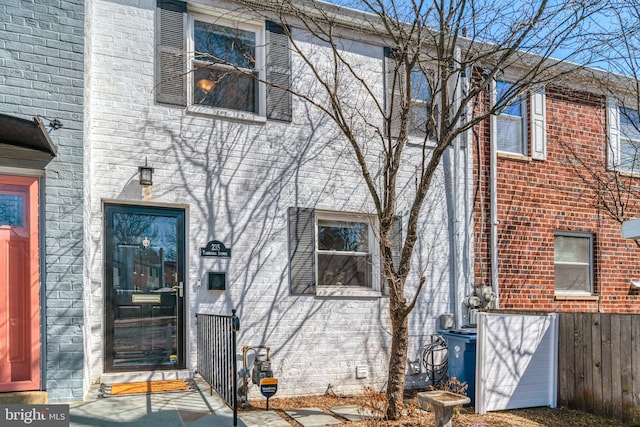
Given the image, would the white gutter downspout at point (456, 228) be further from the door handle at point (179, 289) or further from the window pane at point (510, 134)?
the door handle at point (179, 289)

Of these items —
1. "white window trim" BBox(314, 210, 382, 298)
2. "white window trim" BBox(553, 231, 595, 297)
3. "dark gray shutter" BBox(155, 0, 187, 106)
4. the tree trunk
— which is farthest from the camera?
"white window trim" BBox(553, 231, 595, 297)

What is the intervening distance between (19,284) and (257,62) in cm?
395

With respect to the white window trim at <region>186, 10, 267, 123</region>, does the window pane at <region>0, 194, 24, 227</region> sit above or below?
below

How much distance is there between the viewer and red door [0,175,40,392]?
15.6 feet

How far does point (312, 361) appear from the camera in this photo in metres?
6.66

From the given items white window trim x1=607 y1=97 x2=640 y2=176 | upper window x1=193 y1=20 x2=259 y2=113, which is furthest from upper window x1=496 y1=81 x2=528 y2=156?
upper window x1=193 y1=20 x2=259 y2=113

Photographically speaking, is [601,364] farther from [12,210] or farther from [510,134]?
[12,210]

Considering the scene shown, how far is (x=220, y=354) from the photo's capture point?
4914mm

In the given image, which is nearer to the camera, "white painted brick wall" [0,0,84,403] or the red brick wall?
"white painted brick wall" [0,0,84,403]

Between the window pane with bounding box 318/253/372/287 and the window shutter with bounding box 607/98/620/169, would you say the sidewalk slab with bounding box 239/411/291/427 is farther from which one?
the window shutter with bounding box 607/98/620/169

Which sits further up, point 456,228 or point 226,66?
point 226,66

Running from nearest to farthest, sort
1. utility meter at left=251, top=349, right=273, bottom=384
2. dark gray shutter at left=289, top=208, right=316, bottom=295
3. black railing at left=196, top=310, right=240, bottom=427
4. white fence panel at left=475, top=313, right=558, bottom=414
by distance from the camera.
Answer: black railing at left=196, top=310, right=240, bottom=427, utility meter at left=251, top=349, right=273, bottom=384, white fence panel at left=475, top=313, right=558, bottom=414, dark gray shutter at left=289, top=208, right=316, bottom=295

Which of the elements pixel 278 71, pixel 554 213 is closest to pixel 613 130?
pixel 554 213

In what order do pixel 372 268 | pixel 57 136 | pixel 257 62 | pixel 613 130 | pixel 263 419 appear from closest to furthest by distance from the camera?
pixel 57 136 < pixel 263 419 < pixel 257 62 < pixel 372 268 < pixel 613 130
